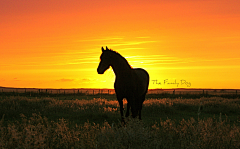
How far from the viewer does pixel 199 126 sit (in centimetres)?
671

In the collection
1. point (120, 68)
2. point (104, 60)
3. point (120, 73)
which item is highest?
point (104, 60)

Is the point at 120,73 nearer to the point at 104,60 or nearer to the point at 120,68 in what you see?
the point at 120,68

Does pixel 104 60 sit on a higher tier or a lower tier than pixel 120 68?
higher

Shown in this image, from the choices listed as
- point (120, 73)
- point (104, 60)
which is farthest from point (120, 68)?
point (104, 60)

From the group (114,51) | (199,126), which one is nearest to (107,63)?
(114,51)

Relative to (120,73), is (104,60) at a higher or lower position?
higher

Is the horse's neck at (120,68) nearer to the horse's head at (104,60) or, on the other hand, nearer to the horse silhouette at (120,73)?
the horse silhouette at (120,73)

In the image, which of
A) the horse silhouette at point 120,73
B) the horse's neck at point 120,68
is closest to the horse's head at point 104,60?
the horse silhouette at point 120,73

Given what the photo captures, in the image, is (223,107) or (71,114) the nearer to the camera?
(71,114)

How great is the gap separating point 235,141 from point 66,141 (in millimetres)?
4247

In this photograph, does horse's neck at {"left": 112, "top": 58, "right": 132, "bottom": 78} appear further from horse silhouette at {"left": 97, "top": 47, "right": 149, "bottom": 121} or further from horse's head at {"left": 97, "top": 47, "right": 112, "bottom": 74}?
horse's head at {"left": 97, "top": 47, "right": 112, "bottom": 74}

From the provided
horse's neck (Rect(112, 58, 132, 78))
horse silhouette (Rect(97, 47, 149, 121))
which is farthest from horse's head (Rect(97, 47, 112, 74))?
horse's neck (Rect(112, 58, 132, 78))

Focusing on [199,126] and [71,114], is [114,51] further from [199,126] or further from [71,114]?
[71,114]

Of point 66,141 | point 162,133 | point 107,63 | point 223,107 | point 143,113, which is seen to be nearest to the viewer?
point 66,141
